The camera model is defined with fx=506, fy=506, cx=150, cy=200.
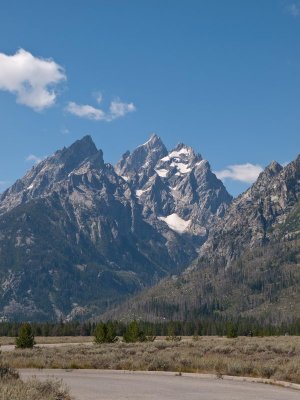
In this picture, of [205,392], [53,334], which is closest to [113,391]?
[205,392]

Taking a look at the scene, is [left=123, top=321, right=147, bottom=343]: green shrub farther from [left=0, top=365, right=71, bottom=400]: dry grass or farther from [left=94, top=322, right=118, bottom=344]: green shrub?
[left=0, top=365, right=71, bottom=400]: dry grass

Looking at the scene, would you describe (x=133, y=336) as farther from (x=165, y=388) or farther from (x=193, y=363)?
(x=165, y=388)

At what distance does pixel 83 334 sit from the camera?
185 metres

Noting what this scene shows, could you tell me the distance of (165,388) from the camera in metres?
23.9

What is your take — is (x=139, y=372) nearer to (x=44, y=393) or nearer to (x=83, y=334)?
(x=44, y=393)

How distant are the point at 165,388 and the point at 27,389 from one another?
9252 mm

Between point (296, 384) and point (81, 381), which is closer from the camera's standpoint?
point (296, 384)

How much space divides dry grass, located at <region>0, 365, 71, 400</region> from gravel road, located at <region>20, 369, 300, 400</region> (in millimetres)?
1576

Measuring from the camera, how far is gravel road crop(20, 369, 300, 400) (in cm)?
2123

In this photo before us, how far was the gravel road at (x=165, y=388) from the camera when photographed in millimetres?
21234

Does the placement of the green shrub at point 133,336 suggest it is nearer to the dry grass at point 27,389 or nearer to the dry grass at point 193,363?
the dry grass at point 193,363

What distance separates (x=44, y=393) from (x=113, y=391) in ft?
18.7

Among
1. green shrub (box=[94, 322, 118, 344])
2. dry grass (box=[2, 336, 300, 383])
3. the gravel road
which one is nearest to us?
the gravel road

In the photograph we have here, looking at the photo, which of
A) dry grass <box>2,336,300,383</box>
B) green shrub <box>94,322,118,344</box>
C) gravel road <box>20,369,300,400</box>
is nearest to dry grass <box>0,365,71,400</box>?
gravel road <box>20,369,300,400</box>
